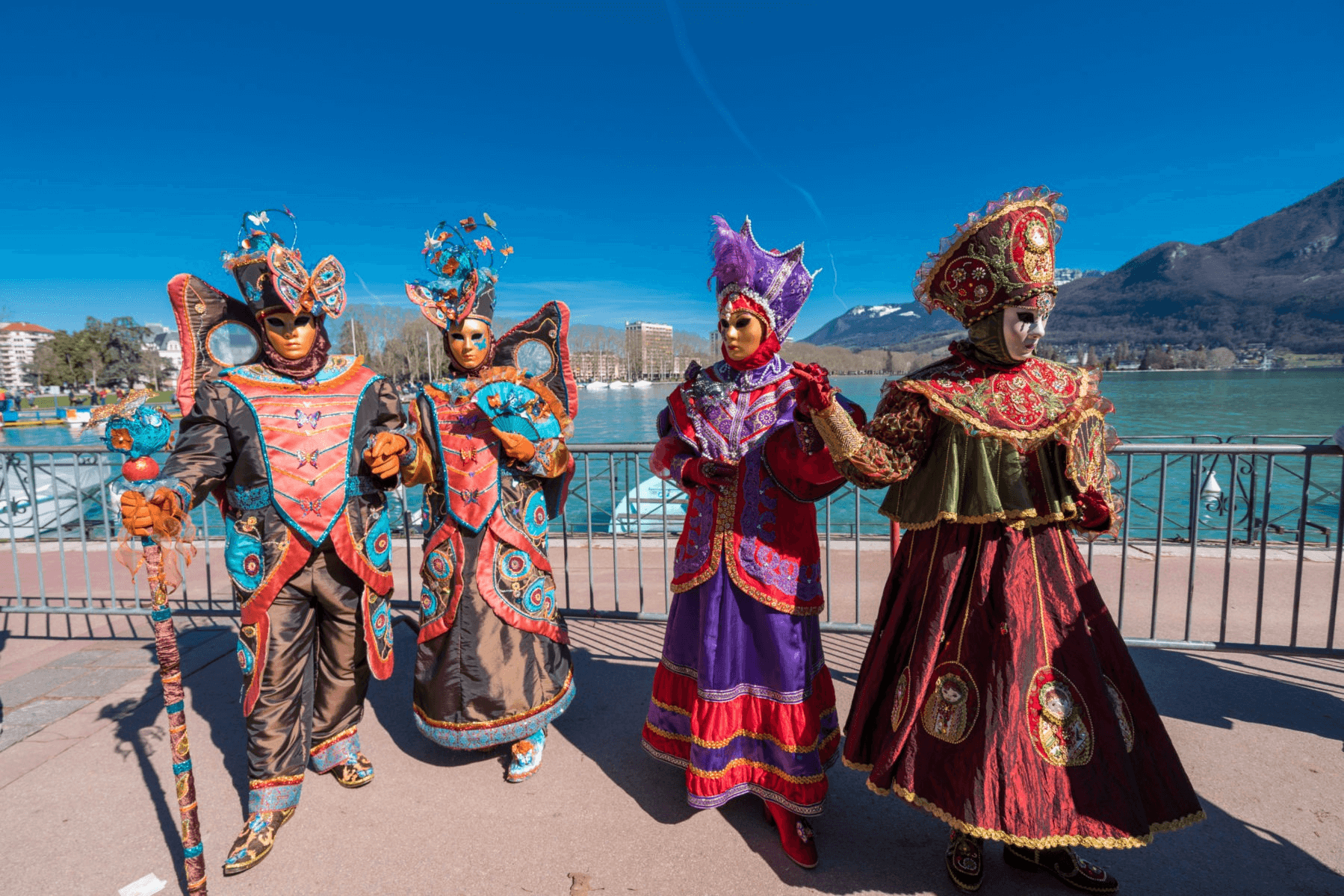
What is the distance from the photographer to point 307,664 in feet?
8.28

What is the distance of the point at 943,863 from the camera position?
2174mm

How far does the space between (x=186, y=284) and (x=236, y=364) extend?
1.04ft

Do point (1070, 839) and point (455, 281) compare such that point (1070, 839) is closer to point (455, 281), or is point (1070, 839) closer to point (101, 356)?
point (455, 281)

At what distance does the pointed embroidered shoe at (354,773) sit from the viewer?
2.68 metres

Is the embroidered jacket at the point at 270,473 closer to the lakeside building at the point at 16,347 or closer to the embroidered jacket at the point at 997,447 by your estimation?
the embroidered jacket at the point at 997,447

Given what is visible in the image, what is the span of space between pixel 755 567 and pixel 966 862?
3.84 ft

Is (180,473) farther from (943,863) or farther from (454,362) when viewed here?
(943,863)

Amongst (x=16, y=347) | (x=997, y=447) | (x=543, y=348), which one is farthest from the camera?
(x=16, y=347)

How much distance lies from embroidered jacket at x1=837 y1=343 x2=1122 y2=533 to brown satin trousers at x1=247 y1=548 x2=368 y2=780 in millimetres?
1999

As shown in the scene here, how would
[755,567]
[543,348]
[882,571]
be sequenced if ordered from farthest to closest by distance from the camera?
[882,571]
[543,348]
[755,567]

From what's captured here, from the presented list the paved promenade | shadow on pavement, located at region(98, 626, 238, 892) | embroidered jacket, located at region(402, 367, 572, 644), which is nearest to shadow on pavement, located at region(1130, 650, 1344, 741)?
the paved promenade

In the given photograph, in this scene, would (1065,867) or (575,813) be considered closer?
(1065,867)

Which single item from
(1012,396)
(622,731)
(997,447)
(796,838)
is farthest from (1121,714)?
(622,731)

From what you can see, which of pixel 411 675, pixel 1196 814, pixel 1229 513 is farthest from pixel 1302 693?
pixel 411 675
